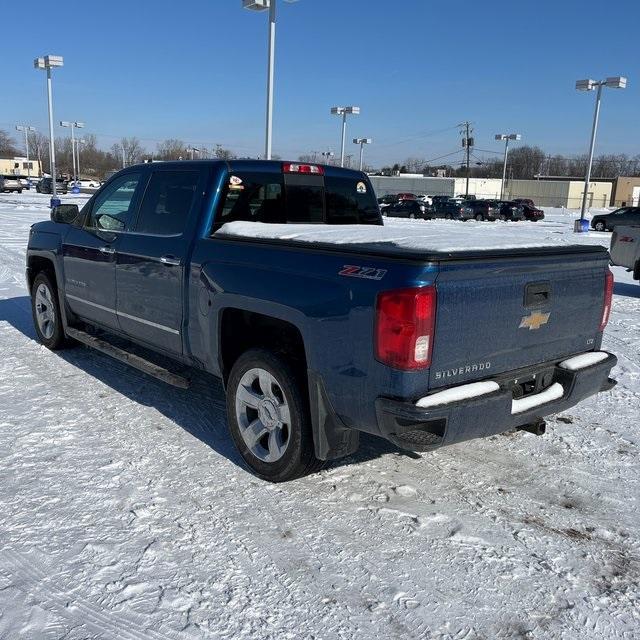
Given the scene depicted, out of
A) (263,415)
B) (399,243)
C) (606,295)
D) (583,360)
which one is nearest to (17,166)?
(263,415)

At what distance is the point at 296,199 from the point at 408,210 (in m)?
39.0

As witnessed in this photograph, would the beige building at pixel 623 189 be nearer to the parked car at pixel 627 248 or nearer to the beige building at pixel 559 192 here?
the beige building at pixel 559 192

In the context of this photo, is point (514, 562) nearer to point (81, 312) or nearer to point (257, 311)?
point (257, 311)

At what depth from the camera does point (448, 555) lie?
3.16m

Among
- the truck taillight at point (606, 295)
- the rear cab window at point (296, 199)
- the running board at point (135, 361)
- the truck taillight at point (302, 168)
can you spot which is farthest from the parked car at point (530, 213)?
the truck taillight at point (606, 295)

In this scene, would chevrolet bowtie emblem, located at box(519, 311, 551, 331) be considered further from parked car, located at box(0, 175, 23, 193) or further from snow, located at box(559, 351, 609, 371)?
parked car, located at box(0, 175, 23, 193)

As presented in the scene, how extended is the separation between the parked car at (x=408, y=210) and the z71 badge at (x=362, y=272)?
40487mm

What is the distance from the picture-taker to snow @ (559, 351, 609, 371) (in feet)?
12.3

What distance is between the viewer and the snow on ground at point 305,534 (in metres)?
2.69

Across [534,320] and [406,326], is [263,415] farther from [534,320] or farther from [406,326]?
[534,320]

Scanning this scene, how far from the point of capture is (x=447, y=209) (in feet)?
141

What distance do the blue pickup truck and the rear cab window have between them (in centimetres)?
1

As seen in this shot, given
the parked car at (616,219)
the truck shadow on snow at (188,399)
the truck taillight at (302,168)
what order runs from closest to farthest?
the truck shadow on snow at (188,399), the truck taillight at (302,168), the parked car at (616,219)

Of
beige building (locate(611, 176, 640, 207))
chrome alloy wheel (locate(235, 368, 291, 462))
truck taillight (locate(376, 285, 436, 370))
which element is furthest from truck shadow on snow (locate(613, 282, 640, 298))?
beige building (locate(611, 176, 640, 207))
